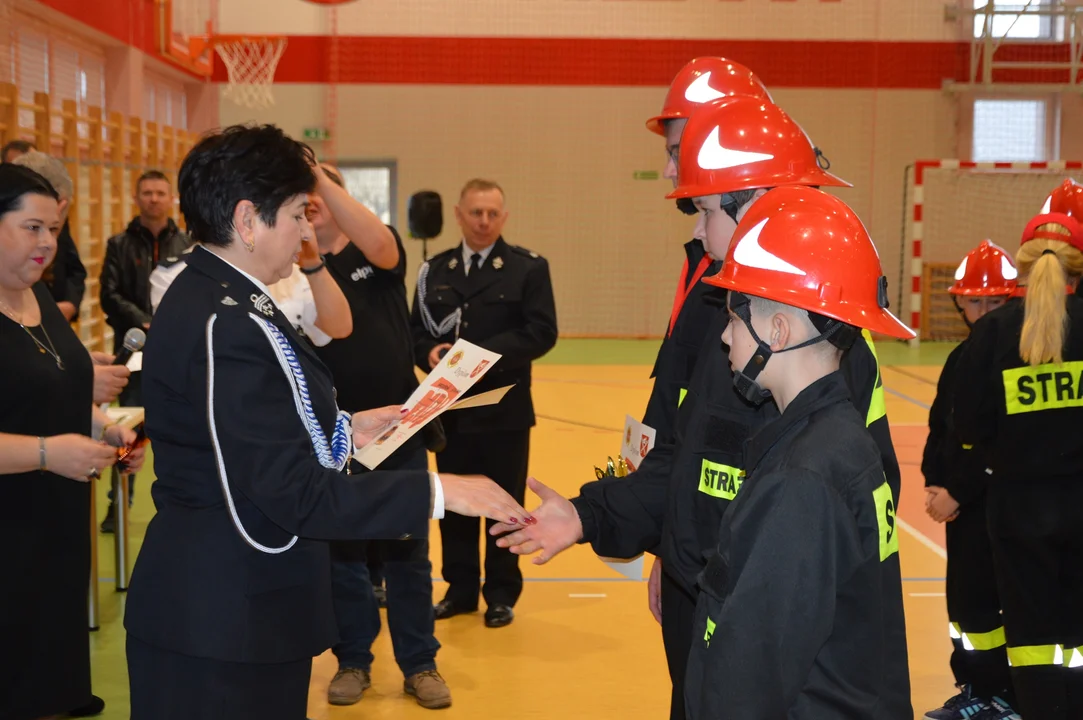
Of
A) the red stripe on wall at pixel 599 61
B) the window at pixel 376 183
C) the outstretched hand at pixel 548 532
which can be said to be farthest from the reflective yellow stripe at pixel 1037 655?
the window at pixel 376 183

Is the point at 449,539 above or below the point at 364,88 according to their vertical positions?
below

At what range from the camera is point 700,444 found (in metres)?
2.49

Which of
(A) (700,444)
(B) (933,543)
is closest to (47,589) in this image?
(A) (700,444)

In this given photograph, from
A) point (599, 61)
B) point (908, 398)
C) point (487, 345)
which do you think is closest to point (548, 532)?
point (487, 345)

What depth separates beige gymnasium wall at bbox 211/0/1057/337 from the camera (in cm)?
1662

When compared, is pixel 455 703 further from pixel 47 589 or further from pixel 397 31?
pixel 397 31

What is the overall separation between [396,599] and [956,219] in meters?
14.7

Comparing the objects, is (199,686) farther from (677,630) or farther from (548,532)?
(677,630)

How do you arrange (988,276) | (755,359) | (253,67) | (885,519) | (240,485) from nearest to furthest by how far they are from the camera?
(885,519)
(755,359)
(240,485)
(988,276)
(253,67)

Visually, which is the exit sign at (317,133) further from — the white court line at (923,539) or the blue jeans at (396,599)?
the blue jeans at (396,599)

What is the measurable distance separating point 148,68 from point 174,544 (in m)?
14.4

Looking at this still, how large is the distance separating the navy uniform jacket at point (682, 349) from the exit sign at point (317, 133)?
14.5 m

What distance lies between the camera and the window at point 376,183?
16969 millimetres

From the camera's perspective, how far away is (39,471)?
3.22m
